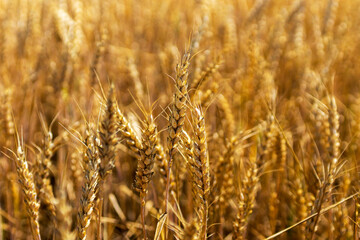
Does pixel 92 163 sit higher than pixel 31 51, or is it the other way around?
pixel 31 51

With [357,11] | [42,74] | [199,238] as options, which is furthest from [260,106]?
[357,11]

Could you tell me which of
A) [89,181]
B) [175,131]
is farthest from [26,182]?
[175,131]

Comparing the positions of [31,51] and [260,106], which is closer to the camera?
[260,106]

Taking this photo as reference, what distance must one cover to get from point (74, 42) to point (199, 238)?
3.78 feet

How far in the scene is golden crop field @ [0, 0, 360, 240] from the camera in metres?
0.89

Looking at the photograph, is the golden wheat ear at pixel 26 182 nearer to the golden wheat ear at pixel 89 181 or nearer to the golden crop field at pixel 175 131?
the golden crop field at pixel 175 131

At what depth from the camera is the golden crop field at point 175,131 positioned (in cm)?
89

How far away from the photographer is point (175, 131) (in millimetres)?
867

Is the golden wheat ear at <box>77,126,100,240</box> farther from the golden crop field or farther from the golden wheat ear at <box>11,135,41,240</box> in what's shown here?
the golden wheat ear at <box>11,135,41,240</box>

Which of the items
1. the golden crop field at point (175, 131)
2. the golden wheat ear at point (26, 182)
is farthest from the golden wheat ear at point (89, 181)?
the golden wheat ear at point (26, 182)

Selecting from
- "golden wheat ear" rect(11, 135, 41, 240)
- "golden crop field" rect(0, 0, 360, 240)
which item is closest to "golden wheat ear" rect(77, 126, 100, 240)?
"golden crop field" rect(0, 0, 360, 240)

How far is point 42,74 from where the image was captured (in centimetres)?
246

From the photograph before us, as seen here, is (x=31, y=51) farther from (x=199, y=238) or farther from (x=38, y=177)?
(x=199, y=238)

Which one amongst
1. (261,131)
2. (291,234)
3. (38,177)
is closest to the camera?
(38,177)
